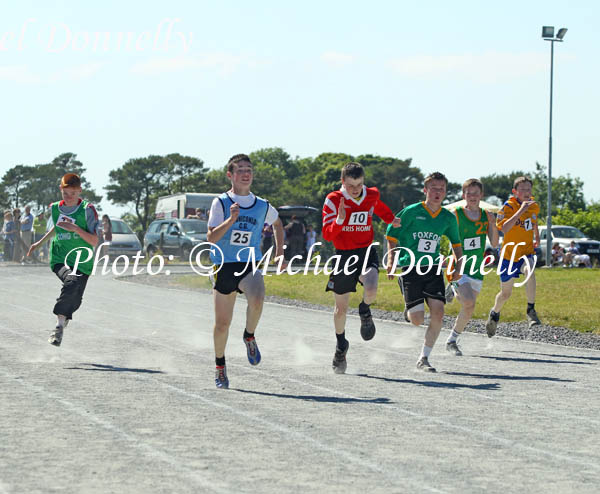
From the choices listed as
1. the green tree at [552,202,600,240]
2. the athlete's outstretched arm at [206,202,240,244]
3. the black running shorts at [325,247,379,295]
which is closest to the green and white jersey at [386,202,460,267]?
the black running shorts at [325,247,379,295]

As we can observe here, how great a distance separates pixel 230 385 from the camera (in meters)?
9.09

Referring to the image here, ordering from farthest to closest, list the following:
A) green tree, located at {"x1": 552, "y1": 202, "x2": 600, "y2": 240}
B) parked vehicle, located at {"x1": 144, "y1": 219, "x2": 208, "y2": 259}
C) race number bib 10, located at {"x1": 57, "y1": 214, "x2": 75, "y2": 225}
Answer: green tree, located at {"x1": 552, "y1": 202, "x2": 600, "y2": 240}
parked vehicle, located at {"x1": 144, "y1": 219, "x2": 208, "y2": 259}
race number bib 10, located at {"x1": 57, "y1": 214, "x2": 75, "y2": 225}

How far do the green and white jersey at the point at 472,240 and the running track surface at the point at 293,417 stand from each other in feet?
3.26

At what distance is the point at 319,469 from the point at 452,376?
4347 millimetres

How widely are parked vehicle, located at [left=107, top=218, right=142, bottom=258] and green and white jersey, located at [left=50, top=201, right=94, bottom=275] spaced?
2978 cm

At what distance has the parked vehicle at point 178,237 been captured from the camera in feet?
138

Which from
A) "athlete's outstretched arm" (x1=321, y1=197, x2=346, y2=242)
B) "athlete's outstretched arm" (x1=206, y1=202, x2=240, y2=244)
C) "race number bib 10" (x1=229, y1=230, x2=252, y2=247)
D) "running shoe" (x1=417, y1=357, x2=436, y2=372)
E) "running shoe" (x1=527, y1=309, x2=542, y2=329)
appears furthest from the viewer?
"running shoe" (x1=527, y1=309, x2=542, y2=329)

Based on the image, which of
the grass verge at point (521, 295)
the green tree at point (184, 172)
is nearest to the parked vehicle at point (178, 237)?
the grass verge at point (521, 295)

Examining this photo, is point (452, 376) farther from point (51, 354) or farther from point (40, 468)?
point (40, 468)

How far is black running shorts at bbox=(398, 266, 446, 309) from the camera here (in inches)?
404

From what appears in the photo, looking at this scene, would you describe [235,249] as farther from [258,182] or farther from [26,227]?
[258,182]

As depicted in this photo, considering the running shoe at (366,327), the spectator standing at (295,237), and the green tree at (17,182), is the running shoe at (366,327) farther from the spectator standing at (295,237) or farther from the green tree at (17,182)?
the green tree at (17,182)

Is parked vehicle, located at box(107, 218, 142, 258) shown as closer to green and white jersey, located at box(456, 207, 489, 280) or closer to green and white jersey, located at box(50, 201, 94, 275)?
green and white jersey, located at box(50, 201, 94, 275)

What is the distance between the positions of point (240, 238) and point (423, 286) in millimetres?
2369
